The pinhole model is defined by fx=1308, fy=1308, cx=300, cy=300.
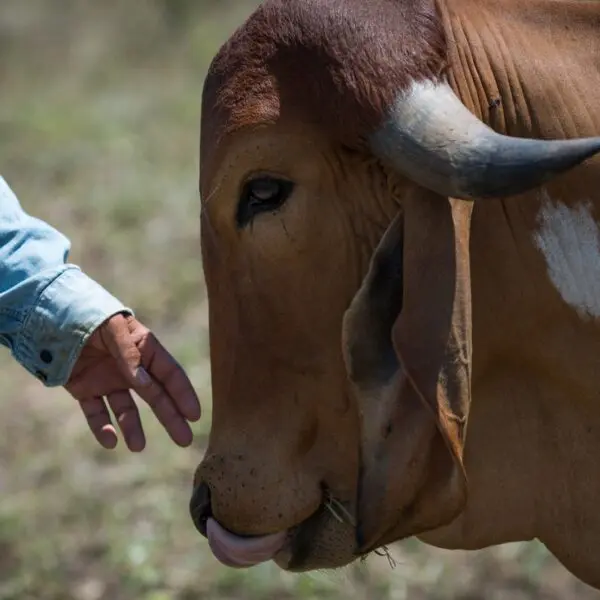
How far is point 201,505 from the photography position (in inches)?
111

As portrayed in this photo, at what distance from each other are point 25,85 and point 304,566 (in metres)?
9.14

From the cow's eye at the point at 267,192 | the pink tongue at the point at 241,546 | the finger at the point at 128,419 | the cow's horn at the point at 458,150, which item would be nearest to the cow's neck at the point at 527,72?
the cow's horn at the point at 458,150

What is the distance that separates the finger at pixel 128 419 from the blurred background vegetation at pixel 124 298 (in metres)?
1.21

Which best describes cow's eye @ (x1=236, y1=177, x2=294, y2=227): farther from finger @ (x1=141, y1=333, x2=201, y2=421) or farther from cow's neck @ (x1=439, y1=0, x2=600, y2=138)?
finger @ (x1=141, y1=333, x2=201, y2=421)

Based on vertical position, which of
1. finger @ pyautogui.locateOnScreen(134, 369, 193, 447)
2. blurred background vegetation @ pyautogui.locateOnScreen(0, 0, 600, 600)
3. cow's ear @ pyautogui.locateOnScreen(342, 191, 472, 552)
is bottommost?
blurred background vegetation @ pyautogui.locateOnScreen(0, 0, 600, 600)

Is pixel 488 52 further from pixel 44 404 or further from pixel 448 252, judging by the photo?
pixel 44 404

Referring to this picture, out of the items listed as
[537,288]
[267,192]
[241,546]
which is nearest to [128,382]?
[241,546]

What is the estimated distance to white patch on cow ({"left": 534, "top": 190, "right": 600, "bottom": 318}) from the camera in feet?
8.12

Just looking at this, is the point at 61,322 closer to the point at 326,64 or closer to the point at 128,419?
the point at 128,419

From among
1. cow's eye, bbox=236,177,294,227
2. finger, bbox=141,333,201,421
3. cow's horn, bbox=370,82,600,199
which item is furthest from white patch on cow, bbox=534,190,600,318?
finger, bbox=141,333,201,421

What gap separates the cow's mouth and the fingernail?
0.33 m

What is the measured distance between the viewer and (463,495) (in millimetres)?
2479

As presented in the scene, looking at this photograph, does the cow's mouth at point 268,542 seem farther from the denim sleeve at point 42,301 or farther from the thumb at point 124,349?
the denim sleeve at point 42,301

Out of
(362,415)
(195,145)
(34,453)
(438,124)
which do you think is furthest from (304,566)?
(195,145)
